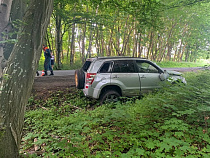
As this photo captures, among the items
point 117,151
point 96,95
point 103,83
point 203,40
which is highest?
point 203,40

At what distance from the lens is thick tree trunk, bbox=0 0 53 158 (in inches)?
91.5

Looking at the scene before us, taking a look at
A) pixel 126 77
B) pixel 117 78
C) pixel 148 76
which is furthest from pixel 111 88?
pixel 148 76

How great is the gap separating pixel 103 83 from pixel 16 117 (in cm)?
353

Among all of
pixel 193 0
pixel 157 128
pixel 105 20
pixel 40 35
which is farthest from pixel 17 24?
pixel 105 20

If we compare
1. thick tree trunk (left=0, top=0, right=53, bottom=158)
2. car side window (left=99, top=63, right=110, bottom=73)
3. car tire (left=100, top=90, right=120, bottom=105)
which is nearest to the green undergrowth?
thick tree trunk (left=0, top=0, right=53, bottom=158)

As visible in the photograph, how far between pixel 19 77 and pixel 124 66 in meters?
4.29

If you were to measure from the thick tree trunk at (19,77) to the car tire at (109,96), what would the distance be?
3511 millimetres

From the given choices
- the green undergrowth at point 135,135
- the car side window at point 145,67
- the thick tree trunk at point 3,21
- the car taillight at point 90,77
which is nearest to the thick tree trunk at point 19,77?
the thick tree trunk at point 3,21

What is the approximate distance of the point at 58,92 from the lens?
7.85 metres

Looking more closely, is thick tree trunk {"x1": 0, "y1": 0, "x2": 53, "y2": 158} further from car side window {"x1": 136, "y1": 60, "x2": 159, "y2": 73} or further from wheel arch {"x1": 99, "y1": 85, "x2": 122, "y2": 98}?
car side window {"x1": 136, "y1": 60, "x2": 159, "y2": 73}

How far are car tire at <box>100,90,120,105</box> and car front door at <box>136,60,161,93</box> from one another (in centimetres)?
123

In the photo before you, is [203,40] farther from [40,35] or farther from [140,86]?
[40,35]

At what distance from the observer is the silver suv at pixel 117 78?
18.7 feet

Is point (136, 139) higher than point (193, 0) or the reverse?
the reverse
